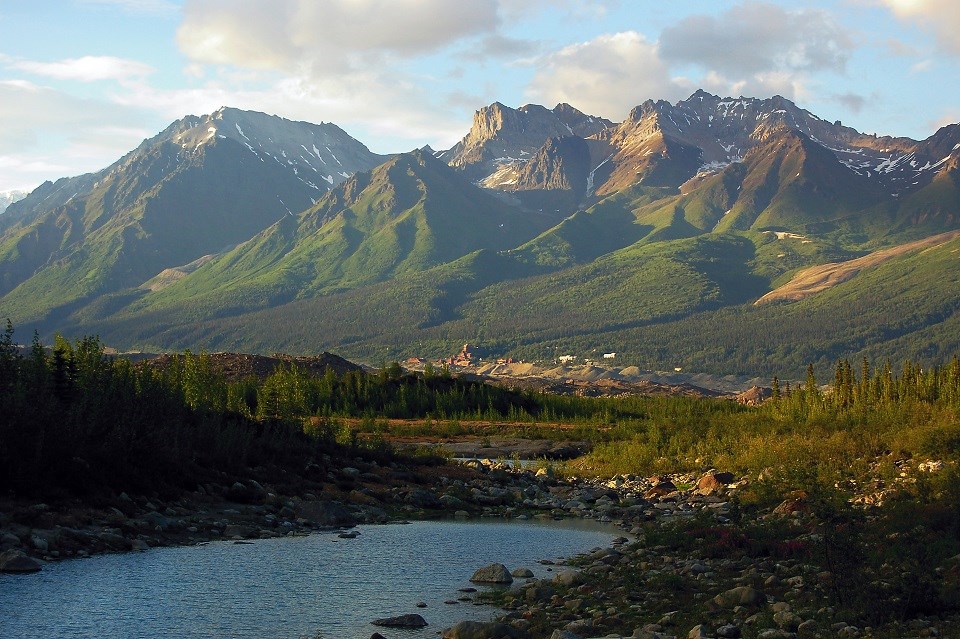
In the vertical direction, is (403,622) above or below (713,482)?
above

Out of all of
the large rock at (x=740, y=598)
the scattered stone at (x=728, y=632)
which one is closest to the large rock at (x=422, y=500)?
the large rock at (x=740, y=598)

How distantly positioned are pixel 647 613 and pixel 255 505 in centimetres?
2398

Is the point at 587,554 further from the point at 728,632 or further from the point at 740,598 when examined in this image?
the point at 728,632

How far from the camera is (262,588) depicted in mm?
31312

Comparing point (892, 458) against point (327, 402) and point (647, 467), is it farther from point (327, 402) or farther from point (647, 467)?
point (327, 402)

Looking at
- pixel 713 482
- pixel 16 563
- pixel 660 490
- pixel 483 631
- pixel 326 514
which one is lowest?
pixel 660 490

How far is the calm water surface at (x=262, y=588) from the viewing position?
2650 cm

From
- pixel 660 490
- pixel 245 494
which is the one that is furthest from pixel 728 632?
pixel 660 490

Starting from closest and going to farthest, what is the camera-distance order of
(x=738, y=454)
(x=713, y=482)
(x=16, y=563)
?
(x=16, y=563), (x=713, y=482), (x=738, y=454)

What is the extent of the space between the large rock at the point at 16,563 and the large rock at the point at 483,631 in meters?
13.5

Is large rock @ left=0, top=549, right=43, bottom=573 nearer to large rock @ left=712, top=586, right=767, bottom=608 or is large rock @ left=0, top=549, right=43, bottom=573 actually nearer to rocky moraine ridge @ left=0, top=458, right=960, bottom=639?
rocky moraine ridge @ left=0, top=458, right=960, bottom=639

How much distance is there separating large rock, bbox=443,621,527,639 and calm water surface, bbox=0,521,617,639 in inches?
50.7

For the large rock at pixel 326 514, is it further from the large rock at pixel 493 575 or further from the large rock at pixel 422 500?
the large rock at pixel 493 575

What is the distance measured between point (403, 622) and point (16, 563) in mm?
12086
